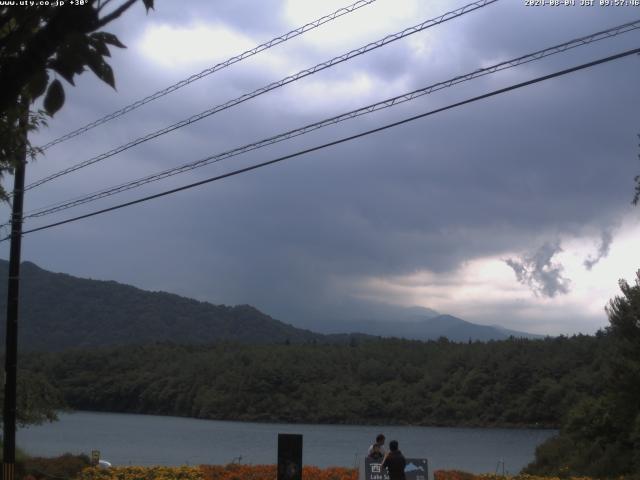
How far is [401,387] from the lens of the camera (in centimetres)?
6856

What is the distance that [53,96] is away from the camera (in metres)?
4.43

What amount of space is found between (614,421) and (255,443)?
80.2 feet

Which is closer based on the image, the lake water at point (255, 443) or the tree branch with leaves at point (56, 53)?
the tree branch with leaves at point (56, 53)

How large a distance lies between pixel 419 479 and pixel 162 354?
2922 inches

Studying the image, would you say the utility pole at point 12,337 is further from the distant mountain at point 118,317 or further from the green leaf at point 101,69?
the distant mountain at point 118,317

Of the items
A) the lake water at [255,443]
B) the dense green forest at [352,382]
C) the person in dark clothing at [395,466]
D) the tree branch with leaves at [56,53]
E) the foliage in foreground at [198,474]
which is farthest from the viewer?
the dense green forest at [352,382]

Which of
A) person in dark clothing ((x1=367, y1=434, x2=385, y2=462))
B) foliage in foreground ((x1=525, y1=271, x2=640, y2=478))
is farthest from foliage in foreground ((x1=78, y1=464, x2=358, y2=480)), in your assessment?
foliage in foreground ((x1=525, y1=271, x2=640, y2=478))

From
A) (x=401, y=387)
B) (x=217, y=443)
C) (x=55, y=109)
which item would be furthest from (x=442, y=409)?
(x=55, y=109)

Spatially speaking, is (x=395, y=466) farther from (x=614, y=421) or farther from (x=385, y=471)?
(x=614, y=421)

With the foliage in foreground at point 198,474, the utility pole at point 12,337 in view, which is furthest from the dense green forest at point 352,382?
the utility pole at point 12,337

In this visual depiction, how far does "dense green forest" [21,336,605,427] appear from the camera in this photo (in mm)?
63500

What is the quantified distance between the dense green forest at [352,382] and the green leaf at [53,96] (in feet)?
180

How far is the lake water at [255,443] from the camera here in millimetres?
35312

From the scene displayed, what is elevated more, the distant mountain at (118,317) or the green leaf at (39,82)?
A: the distant mountain at (118,317)
